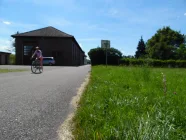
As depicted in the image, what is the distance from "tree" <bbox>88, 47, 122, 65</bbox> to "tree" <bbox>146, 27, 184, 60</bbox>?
27062 mm

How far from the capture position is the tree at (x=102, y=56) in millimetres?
46263

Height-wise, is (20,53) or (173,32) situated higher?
(173,32)

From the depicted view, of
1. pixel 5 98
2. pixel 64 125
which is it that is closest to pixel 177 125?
pixel 64 125

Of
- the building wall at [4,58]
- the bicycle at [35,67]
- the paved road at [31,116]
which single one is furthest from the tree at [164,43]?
the paved road at [31,116]

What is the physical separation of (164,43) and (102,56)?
3222cm

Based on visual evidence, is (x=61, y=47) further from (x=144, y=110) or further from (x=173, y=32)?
(x=144, y=110)

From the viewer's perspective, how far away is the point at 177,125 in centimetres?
298

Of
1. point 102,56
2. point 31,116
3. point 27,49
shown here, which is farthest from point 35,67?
point 27,49

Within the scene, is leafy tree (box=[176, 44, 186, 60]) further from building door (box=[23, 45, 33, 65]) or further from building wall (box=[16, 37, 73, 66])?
building door (box=[23, 45, 33, 65])

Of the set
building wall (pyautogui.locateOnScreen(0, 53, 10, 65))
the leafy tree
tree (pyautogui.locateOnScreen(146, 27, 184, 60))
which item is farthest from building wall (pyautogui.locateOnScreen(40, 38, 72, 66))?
the leafy tree

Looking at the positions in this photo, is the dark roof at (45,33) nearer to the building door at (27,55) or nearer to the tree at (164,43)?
the building door at (27,55)

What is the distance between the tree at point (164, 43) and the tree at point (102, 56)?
88.8 feet

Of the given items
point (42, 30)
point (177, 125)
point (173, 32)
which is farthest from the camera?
point (173, 32)

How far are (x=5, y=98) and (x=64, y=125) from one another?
240 cm
